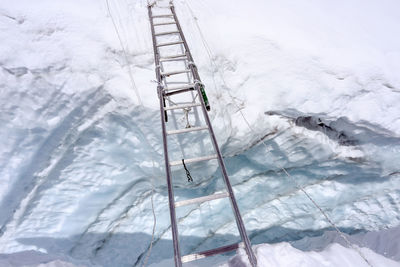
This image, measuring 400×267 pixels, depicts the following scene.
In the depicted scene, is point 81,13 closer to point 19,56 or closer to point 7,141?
point 19,56

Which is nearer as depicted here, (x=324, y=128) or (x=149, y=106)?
(x=149, y=106)

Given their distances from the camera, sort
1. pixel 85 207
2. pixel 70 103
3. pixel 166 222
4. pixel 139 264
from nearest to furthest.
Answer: pixel 70 103 → pixel 85 207 → pixel 166 222 → pixel 139 264

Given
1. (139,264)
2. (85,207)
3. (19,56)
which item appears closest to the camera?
(19,56)

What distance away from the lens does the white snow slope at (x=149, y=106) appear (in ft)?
8.63

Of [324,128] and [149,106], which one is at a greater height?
[149,106]

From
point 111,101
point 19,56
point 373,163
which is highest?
point 19,56

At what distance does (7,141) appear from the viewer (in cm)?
262

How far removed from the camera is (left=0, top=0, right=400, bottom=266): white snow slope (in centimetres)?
263

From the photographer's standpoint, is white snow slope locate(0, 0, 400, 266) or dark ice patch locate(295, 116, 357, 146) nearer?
white snow slope locate(0, 0, 400, 266)

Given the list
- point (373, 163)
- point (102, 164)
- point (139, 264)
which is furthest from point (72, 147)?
point (373, 163)

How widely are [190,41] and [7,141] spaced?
267 cm

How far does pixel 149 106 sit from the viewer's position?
109 inches

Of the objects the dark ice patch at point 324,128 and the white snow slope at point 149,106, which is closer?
the white snow slope at point 149,106

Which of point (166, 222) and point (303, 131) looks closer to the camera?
point (303, 131)
